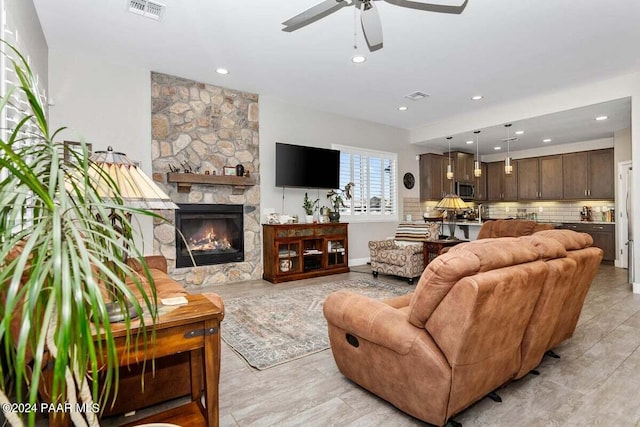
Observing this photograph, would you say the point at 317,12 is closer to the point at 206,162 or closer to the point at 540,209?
the point at 206,162

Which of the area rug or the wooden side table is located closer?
Result: the area rug

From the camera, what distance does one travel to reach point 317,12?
2.43 metres

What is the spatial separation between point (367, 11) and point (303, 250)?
3833mm

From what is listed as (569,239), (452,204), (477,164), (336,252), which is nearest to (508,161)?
(477,164)

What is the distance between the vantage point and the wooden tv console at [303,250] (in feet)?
17.1

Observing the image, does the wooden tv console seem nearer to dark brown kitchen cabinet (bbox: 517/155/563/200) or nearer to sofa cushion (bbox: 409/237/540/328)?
sofa cushion (bbox: 409/237/540/328)

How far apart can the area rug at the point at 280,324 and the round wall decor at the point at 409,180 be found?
3.36 metres

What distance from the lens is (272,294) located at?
14.6ft

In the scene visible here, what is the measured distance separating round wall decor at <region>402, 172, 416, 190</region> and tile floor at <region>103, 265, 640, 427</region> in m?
5.06

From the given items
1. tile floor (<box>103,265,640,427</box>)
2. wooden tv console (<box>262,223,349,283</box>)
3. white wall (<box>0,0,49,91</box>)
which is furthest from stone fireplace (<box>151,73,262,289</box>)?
tile floor (<box>103,265,640,427</box>)

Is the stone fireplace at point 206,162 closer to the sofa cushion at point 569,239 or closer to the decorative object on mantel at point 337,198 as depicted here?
the decorative object on mantel at point 337,198

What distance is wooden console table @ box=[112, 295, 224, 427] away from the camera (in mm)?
1415

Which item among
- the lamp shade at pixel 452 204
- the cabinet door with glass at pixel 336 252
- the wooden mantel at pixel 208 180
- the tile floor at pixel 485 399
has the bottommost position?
the tile floor at pixel 485 399

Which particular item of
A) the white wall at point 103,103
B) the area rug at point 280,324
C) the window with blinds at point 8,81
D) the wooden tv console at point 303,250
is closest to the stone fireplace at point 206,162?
the white wall at point 103,103
